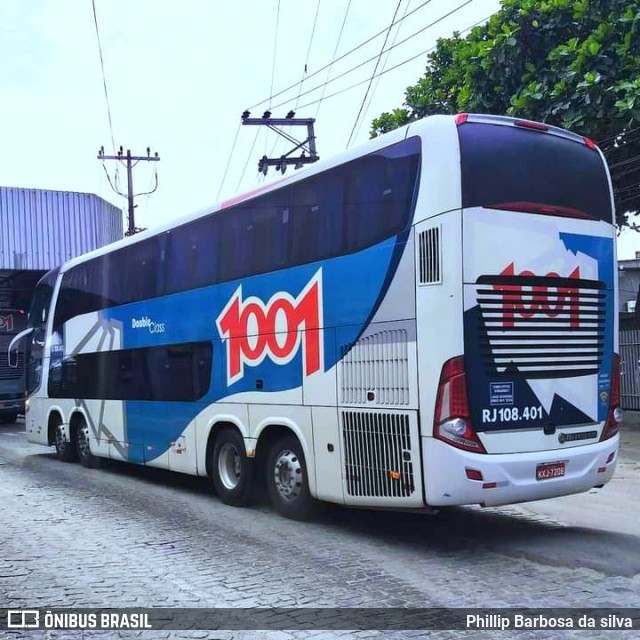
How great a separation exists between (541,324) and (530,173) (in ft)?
4.54

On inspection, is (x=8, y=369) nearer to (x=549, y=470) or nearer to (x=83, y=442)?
(x=83, y=442)

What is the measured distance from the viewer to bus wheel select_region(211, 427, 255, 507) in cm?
903

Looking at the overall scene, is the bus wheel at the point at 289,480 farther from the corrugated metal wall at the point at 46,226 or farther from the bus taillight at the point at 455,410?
the corrugated metal wall at the point at 46,226

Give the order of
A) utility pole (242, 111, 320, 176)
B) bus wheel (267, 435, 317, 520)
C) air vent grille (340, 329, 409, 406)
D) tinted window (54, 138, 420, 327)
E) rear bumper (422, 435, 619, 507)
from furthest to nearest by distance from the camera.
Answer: utility pole (242, 111, 320, 176) < bus wheel (267, 435, 317, 520) < tinted window (54, 138, 420, 327) < air vent grille (340, 329, 409, 406) < rear bumper (422, 435, 619, 507)

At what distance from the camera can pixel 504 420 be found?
21.5 ft

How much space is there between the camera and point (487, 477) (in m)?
6.37

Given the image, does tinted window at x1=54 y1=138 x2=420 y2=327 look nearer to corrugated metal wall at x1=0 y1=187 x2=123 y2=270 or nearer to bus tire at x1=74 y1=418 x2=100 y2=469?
bus tire at x1=74 y1=418 x2=100 y2=469

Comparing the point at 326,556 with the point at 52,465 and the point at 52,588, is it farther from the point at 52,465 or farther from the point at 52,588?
the point at 52,465

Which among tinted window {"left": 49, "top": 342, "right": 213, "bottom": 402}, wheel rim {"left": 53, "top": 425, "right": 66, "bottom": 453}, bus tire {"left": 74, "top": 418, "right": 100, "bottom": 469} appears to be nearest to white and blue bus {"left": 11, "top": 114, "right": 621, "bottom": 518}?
tinted window {"left": 49, "top": 342, "right": 213, "bottom": 402}

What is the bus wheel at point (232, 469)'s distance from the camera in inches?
356

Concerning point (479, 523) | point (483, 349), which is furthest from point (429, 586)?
point (479, 523)

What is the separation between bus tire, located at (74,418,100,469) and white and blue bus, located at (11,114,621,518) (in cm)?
467

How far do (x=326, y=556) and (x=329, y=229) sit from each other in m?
3.18

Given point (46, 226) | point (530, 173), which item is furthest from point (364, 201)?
point (46, 226)
